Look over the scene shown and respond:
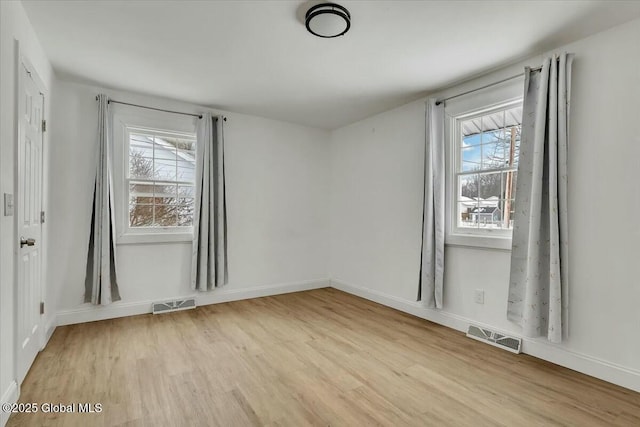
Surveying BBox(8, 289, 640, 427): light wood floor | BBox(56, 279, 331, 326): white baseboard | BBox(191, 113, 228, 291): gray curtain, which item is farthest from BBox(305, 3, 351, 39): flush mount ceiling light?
BBox(56, 279, 331, 326): white baseboard

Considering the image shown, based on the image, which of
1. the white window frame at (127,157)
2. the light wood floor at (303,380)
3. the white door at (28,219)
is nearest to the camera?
the light wood floor at (303,380)

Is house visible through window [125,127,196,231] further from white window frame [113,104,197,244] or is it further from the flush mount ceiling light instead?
the flush mount ceiling light

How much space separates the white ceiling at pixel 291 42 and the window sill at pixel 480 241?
159 centimetres

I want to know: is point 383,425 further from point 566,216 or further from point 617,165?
point 617,165

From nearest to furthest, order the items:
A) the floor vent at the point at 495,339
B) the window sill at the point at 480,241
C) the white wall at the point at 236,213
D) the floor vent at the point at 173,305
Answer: the floor vent at the point at 495,339 < the window sill at the point at 480,241 < the white wall at the point at 236,213 < the floor vent at the point at 173,305

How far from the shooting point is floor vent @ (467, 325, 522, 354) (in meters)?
2.74

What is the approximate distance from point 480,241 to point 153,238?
3.61 meters

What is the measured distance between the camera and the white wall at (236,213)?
331 centimetres

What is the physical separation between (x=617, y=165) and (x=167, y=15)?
3358mm

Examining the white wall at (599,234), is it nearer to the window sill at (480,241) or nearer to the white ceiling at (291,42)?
the window sill at (480,241)

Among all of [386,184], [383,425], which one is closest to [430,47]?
A: [386,184]

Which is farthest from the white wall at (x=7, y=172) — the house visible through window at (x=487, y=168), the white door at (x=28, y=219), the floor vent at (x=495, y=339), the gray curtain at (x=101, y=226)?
the house visible through window at (x=487, y=168)

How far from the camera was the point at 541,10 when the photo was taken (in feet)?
6.86

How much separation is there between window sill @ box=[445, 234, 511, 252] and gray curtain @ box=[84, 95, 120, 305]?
364 centimetres
